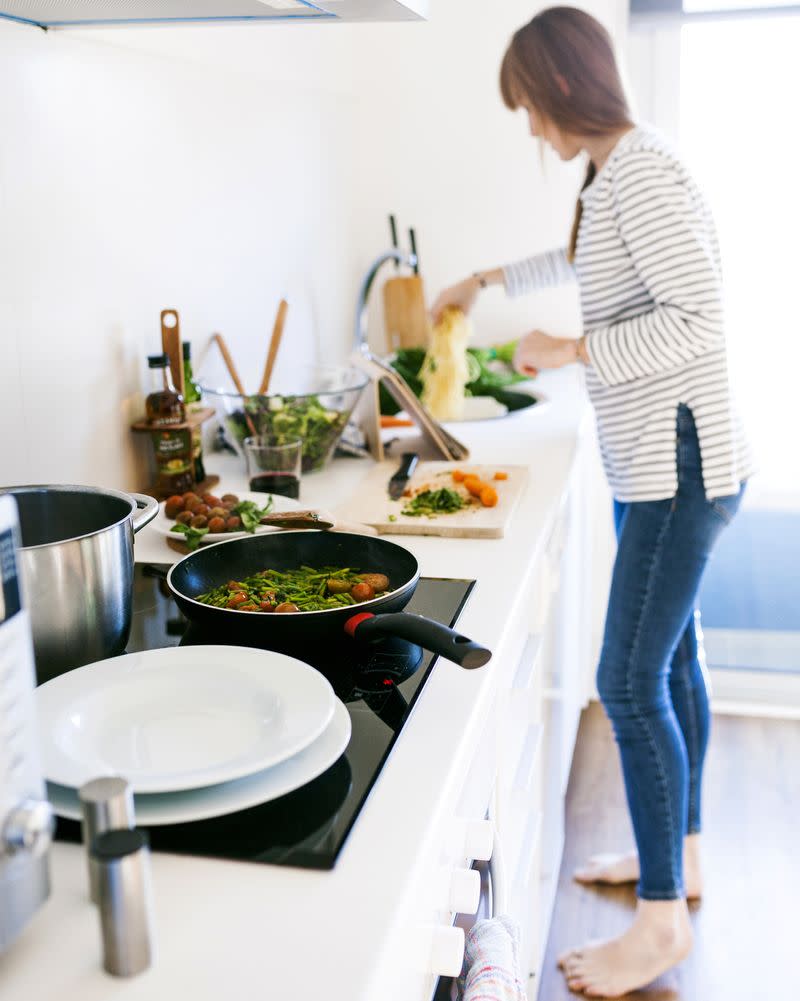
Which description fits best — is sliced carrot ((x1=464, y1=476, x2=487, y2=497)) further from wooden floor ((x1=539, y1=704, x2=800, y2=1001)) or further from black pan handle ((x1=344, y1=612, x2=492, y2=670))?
wooden floor ((x1=539, y1=704, x2=800, y2=1001))

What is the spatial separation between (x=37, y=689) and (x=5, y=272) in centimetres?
66

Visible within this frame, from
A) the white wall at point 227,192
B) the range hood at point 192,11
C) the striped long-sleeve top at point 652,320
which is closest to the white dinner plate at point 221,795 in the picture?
the white wall at point 227,192

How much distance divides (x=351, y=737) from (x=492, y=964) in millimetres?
223

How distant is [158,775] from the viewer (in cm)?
73

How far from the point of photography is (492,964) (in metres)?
0.88

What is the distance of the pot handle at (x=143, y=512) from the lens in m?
1.04

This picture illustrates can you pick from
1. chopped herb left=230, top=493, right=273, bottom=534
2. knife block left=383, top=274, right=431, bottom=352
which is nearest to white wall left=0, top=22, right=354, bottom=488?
chopped herb left=230, top=493, right=273, bottom=534

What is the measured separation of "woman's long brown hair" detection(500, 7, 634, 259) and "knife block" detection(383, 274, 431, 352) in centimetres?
100

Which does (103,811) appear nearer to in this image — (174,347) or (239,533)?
(239,533)

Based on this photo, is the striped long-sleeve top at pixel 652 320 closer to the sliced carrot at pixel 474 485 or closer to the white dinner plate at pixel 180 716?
the sliced carrot at pixel 474 485

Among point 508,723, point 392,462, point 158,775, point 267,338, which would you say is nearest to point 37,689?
point 158,775

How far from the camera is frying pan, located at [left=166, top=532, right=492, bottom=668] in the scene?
923 mm

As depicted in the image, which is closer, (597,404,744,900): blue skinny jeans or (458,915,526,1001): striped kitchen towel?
(458,915,526,1001): striped kitchen towel

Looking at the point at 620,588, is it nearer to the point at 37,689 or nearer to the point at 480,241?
the point at 37,689
